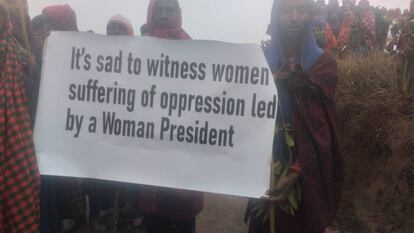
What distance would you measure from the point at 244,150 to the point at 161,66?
0.51 m

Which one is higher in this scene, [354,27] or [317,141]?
[354,27]

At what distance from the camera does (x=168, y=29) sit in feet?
8.43

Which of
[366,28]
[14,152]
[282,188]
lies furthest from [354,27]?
[14,152]

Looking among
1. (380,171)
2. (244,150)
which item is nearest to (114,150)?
(244,150)

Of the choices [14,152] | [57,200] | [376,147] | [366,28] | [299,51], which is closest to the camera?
[14,152]

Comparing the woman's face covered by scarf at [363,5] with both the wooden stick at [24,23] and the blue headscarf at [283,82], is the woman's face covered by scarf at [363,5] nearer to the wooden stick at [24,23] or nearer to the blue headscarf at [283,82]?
the blue headscarf at [283,82]

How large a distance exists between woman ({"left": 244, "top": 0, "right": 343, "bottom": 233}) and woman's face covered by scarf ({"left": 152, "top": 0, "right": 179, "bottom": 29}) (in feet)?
2.29

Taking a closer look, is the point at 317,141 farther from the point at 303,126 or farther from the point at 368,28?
the point at 368,28

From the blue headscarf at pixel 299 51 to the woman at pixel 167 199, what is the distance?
58 cm

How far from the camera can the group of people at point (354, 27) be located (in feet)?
21.0

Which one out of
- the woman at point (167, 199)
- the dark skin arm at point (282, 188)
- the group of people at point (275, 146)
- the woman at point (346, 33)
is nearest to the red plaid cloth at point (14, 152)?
the group of people at point (275, 146)

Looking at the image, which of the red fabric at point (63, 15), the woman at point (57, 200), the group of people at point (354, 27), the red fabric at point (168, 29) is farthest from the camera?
the group of people at point (354, 27)

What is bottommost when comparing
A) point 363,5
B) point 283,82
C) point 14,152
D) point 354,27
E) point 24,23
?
point 14,152

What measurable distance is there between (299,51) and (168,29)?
817 mm
